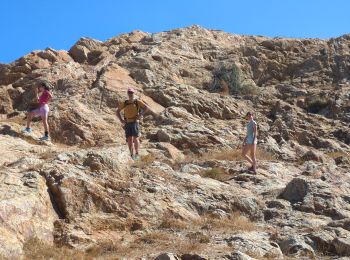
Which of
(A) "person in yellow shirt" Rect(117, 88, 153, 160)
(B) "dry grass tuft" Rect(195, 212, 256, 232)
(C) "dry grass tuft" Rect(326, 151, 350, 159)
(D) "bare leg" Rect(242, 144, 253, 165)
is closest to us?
(B) "dry grass tuft" Rect(195, 212, 256, 232)

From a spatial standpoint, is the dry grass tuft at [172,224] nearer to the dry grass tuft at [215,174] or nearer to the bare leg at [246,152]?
the dry grass tuft at [215,174]

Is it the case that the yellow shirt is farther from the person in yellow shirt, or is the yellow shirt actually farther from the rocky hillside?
the rocky hillside

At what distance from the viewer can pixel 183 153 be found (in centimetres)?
1522

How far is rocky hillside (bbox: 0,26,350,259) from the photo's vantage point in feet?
27.5

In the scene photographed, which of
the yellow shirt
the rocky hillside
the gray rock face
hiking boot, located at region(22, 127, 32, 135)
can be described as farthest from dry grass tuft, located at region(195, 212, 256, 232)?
hiking boot, located at region(22, 127, 32, 135)

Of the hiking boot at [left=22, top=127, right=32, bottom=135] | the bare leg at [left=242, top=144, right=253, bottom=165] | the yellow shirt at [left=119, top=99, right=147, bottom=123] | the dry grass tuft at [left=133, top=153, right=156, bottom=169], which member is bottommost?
the dry grass tuft at [left=133, top=153, right=156, bottom=169]

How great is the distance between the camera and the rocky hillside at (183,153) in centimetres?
837

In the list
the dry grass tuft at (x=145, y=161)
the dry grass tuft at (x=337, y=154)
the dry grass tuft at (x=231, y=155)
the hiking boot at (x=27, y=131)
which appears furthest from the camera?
the dry grass tuft at (x=337, y=154)

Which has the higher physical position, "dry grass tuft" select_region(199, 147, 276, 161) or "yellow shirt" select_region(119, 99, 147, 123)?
"yellow shirt" select_region(119, 99, 147, 123)

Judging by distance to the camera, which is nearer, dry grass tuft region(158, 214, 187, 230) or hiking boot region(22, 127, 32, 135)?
dry grass tuft region(158, 214, 187, 230)

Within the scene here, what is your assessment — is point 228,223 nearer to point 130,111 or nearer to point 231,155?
point 130,111

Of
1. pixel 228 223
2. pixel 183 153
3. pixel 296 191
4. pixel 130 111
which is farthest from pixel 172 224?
pixel 183 153

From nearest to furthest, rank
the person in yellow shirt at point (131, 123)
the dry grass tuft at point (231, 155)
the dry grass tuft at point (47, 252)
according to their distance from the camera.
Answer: the dry grass tuft at point (47, 252)
the person in yellow shirt at point (131, 123)
the dry grass tuft at point (231, 155)

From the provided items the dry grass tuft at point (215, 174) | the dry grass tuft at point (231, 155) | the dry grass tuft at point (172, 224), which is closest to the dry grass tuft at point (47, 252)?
the dry grass tuft at point (172, 224)
